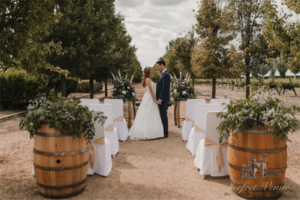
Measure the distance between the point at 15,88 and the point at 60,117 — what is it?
10.8 m

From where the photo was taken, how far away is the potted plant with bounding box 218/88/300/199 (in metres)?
3.55

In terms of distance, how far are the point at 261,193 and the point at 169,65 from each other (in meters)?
40.5

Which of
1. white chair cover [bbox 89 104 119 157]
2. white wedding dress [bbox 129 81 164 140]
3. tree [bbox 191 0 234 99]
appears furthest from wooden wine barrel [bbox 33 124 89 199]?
tree [bbox 191 0 234 99]

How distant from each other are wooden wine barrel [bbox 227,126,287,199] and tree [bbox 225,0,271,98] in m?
12.6

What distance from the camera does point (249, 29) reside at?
15211mm

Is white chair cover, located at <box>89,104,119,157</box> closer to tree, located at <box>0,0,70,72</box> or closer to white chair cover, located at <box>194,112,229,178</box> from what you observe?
tree, located at <box>0,0,70,72</box>

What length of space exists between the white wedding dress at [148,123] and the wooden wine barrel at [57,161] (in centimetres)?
401

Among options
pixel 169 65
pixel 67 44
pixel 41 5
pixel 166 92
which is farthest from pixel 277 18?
pixel 169 65

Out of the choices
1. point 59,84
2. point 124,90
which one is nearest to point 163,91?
point 124,90

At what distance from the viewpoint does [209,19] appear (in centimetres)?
1923

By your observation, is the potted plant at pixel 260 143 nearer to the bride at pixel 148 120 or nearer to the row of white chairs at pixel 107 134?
the row of white chairs at pixel 107 134

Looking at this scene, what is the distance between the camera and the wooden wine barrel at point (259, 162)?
141 inches

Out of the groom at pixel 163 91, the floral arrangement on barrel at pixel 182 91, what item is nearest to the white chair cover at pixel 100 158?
the groom at pixel 163 91

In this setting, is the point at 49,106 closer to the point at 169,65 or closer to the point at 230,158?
the point at 230,158
